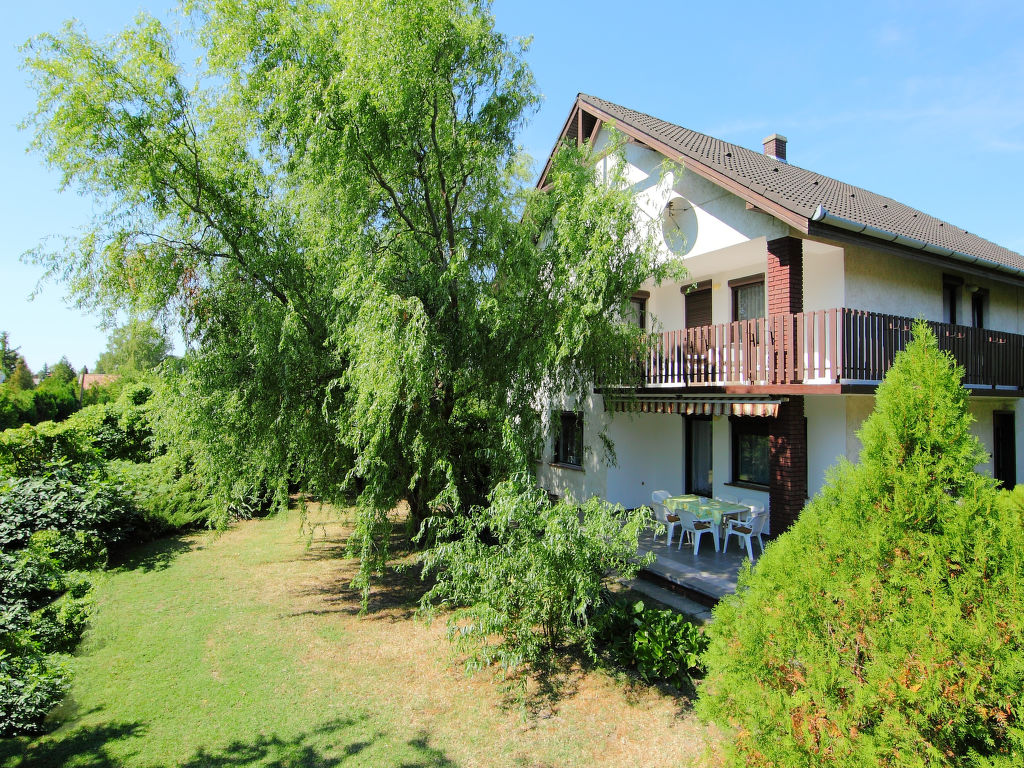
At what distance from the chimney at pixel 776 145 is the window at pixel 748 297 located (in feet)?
25.3

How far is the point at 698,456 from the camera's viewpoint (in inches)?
551

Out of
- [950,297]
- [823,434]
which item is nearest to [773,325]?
[823,434]

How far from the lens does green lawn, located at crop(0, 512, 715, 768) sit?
5.29 m

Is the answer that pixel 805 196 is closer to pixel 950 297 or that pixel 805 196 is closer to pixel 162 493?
pixel 950 297

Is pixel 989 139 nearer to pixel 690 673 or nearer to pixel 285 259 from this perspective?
pixel 690 673

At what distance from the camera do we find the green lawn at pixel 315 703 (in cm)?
529

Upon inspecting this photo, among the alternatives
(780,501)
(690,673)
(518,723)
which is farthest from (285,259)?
(780,501)

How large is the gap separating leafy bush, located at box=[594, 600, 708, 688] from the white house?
1.78 m

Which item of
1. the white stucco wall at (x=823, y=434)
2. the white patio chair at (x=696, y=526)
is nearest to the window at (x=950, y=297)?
the white stucco wall at (x=823, y=434)

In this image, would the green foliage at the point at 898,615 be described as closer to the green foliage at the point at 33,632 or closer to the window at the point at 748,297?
the green foliage at the point at 33,632

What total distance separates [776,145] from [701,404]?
11700 millimetres

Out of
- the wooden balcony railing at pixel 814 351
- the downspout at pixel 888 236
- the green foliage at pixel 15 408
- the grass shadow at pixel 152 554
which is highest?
the downspout at pixel 888 236

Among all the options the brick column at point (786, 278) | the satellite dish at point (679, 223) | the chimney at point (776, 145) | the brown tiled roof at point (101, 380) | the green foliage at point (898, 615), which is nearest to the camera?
the green foliage at point (898, 615)

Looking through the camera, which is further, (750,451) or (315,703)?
(750,451)
